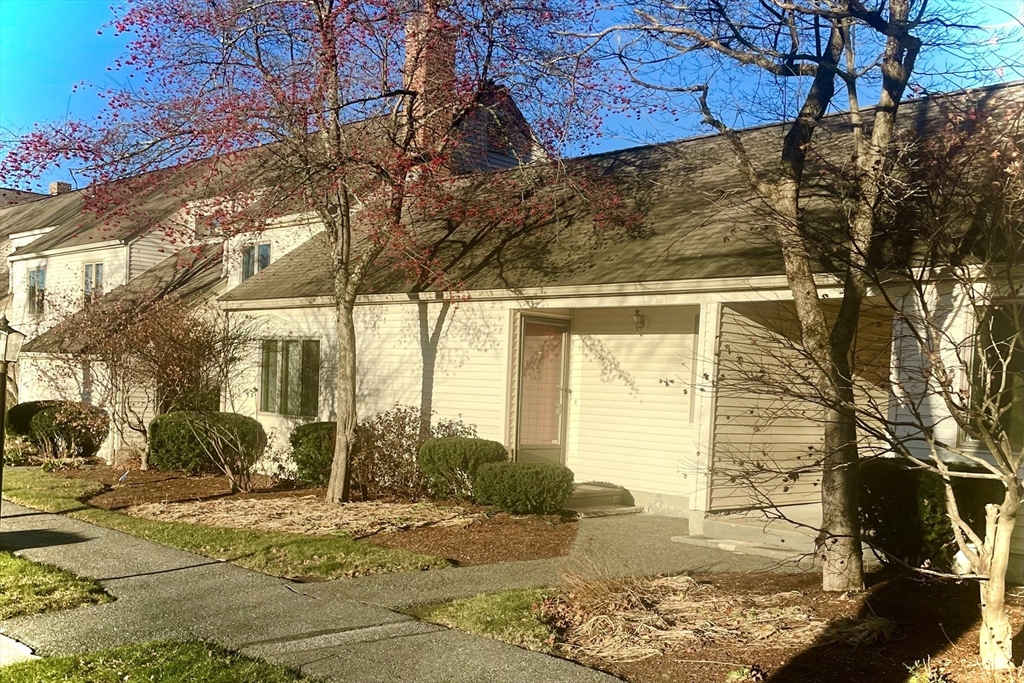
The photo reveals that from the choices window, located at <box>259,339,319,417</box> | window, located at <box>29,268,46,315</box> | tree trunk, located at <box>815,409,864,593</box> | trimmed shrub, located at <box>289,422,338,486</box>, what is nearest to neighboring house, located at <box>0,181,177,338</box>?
window, located at <box>29,268,46,315</box>

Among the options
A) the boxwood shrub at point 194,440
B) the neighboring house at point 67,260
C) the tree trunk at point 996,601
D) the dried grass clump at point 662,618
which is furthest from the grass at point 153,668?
the neighboring house at point 67,260

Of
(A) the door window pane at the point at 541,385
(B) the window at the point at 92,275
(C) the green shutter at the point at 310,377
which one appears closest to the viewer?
(A) the door window pane at the point at 541,385

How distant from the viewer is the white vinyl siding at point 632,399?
12766 mm

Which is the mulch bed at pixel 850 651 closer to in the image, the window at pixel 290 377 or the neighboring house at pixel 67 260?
the window at pixel 290 377

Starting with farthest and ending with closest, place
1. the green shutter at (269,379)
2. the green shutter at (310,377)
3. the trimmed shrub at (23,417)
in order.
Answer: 1. the trimmed shrub at (23,417)
2. the green shutter at (269,379)
3. the green shutter at (310,377)

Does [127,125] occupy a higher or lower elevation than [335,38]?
lower

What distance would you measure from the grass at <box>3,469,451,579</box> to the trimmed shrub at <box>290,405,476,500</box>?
2.94 meters

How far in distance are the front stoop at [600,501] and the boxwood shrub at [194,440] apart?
18.8ft

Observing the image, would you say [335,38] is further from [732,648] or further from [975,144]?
[732,648]

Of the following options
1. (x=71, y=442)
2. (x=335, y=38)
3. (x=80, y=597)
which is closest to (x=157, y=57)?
(x=335, y=38)

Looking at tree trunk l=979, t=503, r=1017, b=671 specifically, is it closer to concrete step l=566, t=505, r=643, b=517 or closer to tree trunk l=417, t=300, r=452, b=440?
concrete step l=566, t=505, r=643, b=517

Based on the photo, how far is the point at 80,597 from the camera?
7219 mm

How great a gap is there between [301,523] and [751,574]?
5283 millimetres

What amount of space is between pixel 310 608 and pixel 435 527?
153 inches
